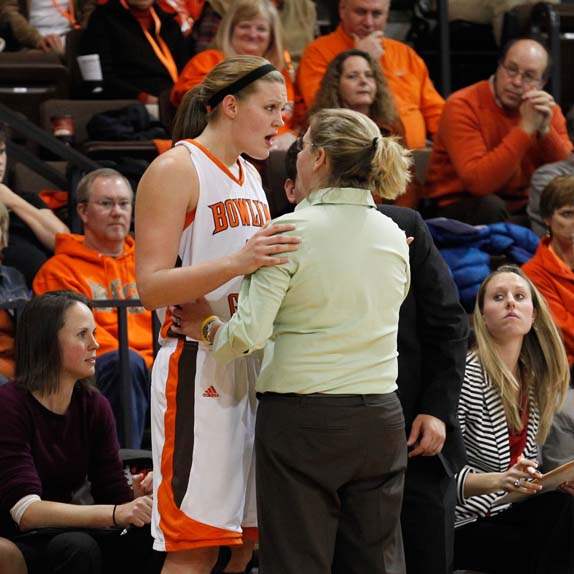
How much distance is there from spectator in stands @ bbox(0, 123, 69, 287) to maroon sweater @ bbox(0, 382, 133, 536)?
6.03 ft

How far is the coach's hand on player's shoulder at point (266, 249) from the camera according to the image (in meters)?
2.93

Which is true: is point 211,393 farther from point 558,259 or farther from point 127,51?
point 127,51

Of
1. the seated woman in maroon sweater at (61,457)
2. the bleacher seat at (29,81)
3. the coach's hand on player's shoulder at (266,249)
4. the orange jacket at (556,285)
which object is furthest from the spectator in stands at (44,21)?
the coach's hand on player's shoulder at (266,249)

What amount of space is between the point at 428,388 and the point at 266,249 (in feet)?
2.61

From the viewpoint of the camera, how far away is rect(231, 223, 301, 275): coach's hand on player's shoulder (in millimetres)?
2928

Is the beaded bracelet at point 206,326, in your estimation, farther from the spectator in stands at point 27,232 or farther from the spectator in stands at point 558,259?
the spectator in stands at point 27,232

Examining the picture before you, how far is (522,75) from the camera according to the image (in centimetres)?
634

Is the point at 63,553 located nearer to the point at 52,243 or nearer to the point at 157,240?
the point at 157,240

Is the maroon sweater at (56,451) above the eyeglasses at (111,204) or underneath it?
underneath

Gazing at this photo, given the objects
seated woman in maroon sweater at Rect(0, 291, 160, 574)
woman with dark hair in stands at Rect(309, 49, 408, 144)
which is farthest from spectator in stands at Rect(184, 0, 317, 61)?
seated woman in maroon sweater at Rect(0, 291, 160, 574)

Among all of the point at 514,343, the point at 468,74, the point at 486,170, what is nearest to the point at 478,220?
the point at 486,170

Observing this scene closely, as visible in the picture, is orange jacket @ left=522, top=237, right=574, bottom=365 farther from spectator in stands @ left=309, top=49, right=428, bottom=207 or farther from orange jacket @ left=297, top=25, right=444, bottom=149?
orange jacket @ left=297, top=25, right=444, bottom=149

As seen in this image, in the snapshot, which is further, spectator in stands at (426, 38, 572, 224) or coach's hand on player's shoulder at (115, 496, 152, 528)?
spectator in stands at (426, 38, 572, 224)

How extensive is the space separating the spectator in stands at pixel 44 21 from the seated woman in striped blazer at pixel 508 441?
14.1 ft
